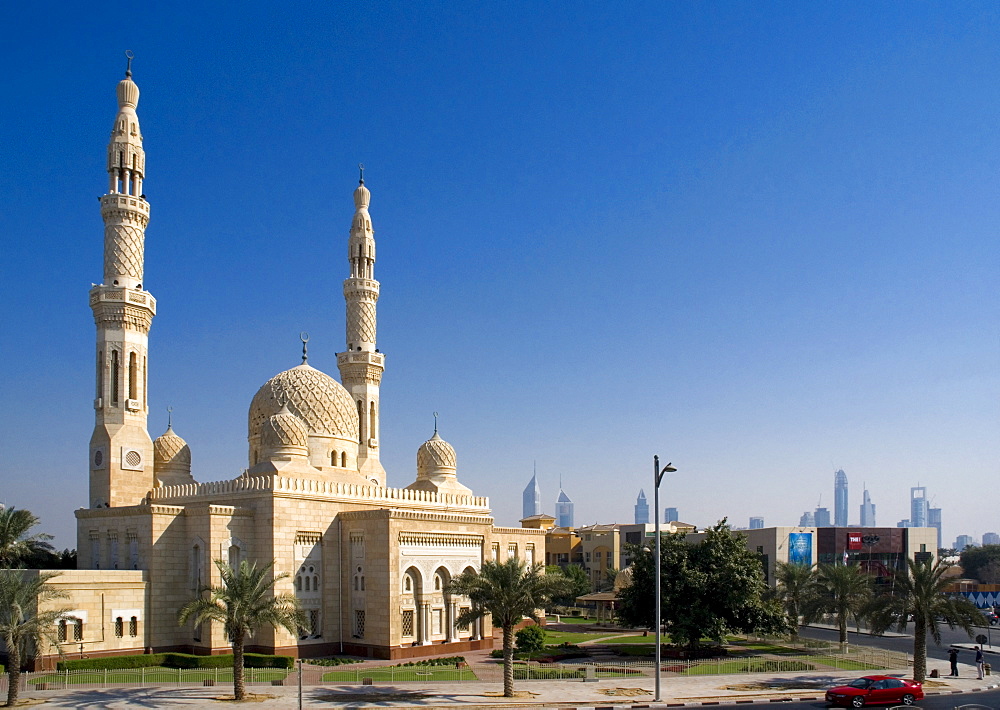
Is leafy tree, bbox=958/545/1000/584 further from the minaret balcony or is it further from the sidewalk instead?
the minaret balcony

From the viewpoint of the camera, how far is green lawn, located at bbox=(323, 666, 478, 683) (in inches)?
1341

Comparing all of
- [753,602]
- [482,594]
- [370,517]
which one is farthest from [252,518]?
[753,602]

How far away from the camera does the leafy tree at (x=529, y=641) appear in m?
41.3

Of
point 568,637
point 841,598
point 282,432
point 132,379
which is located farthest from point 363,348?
point 841,598

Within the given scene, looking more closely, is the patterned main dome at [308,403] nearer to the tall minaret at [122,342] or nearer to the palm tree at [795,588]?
the tall minaret at [122,342]

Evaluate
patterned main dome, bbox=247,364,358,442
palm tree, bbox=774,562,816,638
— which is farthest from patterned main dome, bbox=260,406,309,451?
palm tree, bbox=774,562,816,638

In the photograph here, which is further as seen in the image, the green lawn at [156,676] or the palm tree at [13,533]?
the palm tree at [13,533]

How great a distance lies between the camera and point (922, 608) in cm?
3394

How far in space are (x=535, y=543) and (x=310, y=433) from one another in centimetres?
1836

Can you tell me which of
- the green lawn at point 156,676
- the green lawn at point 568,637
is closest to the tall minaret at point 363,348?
the green lawn at point 568,637

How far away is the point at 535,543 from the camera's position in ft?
193

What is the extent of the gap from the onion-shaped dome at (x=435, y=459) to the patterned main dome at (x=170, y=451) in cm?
1208

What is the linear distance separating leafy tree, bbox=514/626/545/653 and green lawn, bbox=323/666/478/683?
5309mm

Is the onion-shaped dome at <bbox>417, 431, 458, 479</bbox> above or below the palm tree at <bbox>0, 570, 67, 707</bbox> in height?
above
